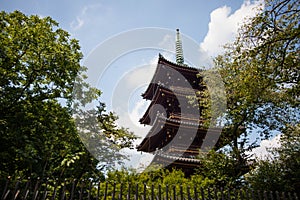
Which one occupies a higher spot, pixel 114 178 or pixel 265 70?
pixel 265 70

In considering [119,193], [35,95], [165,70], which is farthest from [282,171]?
[35,95]

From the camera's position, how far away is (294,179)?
40.0 feet

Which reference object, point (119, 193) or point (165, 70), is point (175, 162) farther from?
point (119, 193)

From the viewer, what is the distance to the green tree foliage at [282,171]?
12.1 meters

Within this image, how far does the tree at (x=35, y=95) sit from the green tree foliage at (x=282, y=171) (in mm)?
8760

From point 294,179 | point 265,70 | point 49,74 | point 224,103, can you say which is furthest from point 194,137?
point 49,74

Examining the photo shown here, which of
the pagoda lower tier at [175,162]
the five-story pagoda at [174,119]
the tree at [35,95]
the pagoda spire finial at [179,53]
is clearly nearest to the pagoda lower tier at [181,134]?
the five-story pagoda at [174,119]

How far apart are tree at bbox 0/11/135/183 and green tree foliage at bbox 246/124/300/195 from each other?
8760 millimetres

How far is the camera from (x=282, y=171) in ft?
41.8

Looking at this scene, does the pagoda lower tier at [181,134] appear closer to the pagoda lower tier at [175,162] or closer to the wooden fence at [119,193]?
the pagoda lower tier at [175,162]

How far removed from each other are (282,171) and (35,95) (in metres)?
12.9

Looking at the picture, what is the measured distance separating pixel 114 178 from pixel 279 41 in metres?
7.45

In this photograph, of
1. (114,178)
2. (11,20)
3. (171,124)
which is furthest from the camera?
(171,124)

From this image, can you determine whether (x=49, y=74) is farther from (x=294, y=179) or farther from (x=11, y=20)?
(x=294, y=179)
